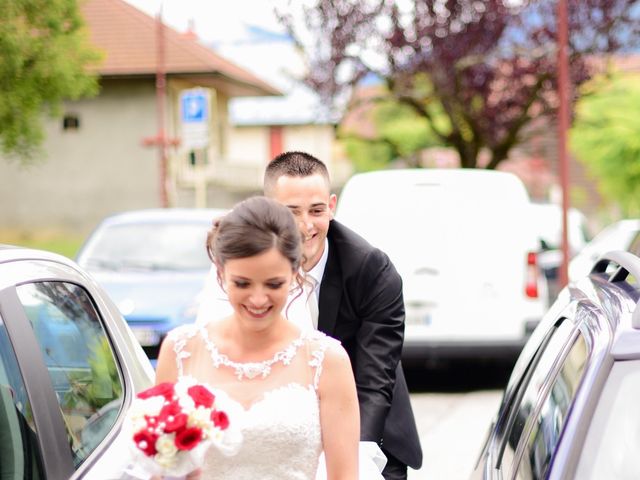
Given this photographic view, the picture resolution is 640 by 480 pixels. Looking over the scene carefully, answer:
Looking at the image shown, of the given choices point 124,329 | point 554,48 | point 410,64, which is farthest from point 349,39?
point 124,329

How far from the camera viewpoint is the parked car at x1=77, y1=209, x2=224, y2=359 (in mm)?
11281

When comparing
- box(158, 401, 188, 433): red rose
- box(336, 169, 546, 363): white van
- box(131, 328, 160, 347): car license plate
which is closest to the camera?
box(158, 401, 188, 433): red rose

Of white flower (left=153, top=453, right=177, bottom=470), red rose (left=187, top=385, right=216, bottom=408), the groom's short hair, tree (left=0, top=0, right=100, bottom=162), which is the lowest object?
white flower (left=153, top=453, right=177, bottom=470)

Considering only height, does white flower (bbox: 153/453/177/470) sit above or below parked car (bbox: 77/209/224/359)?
above

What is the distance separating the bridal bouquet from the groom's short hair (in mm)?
1550

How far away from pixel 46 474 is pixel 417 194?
861 centimetres

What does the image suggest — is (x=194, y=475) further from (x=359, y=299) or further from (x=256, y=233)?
(x=359, y=299)

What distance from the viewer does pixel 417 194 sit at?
1155 centimetres

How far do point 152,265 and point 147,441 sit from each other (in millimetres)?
9842

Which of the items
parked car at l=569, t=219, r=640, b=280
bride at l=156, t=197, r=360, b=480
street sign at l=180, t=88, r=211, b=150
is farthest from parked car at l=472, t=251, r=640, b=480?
street sign at l=180, t=88, r=211, b=150

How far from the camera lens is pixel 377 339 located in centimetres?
441

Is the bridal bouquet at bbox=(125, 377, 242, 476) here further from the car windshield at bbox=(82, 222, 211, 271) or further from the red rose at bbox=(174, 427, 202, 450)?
the car windshield at bbox=(82, 222, 211, 271)

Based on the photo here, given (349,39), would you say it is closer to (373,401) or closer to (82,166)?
(82,166)

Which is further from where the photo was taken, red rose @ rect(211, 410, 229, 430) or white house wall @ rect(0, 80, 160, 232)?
white house wall @ rect(0, 80, 160, 232)
